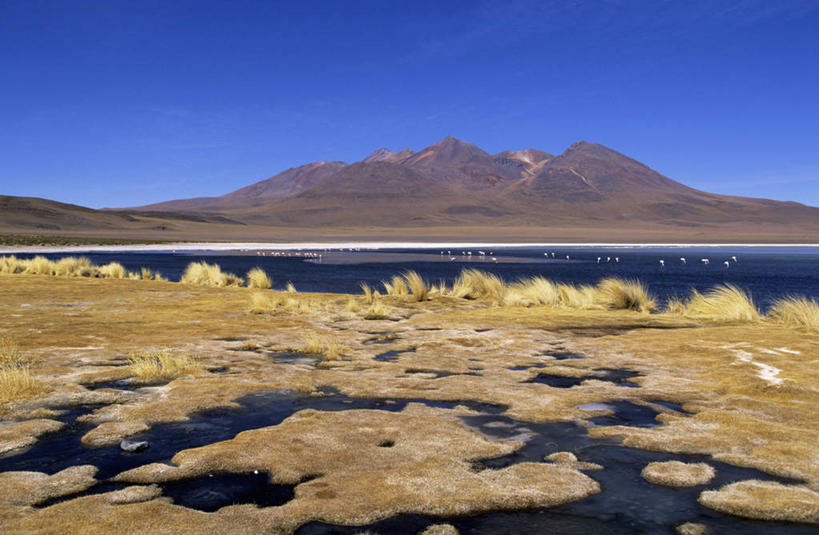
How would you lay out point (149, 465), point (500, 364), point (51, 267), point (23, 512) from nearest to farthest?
1. point (23, 512)
2. point (149, 465)
3. point (500, 364)
4. point (51, 267)

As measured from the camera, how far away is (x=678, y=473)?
532 cm

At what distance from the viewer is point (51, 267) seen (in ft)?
94.7

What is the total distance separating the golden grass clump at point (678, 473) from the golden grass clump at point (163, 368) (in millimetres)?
6237

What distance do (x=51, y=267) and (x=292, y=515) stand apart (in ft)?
95.4

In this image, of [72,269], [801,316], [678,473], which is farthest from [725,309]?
[72,269]

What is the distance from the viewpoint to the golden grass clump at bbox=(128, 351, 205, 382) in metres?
8.67

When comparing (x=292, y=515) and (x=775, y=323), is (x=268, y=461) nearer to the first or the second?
(x=292, y=515)

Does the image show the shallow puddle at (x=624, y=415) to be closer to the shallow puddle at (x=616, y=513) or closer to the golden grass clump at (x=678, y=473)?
the shallow puddle at (x=616, y=513)

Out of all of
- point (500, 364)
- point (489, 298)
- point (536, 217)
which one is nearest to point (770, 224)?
point (536, 217)

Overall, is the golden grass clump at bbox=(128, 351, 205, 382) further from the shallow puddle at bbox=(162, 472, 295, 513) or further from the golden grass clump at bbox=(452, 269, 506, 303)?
the golden grass clump at bbox=(452, 269, 506, 303)

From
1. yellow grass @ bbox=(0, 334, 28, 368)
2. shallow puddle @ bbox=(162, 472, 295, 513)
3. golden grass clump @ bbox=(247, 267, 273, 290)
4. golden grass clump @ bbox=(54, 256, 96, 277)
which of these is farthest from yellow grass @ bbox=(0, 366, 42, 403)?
golden grass clump @ bbox=(54, 256, 96, 277)

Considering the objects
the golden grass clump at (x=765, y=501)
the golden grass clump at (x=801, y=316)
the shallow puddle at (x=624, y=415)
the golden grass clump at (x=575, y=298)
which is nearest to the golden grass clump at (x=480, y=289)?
the golden grass clump at (x=575, y=298)

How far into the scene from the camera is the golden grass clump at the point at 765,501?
4.49 m

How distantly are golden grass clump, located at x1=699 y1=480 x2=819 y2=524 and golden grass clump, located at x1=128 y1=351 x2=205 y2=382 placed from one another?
6.83 metres
